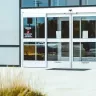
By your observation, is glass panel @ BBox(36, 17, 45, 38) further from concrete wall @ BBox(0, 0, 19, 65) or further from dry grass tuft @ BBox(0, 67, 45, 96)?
→ dry grass tuft @ BBox(0, 67, 45, 96)

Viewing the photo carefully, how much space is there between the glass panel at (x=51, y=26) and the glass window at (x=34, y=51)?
0.64 m

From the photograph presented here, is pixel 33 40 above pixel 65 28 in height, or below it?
below

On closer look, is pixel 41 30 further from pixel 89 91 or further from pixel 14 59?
pixel 89 91

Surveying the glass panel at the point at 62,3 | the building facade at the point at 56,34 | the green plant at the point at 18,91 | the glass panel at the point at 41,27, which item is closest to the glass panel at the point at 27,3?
the building facade at the point at 56,34

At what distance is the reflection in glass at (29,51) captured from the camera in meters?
18.7

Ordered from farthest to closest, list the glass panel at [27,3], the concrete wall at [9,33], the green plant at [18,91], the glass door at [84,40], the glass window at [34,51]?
the concrete wall at [9,33]
the glass panel at [27,3]
the glass window at [34,51]
the glass door at [84,40]
the green plant at [18,91]

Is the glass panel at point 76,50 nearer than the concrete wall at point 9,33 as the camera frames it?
Yes

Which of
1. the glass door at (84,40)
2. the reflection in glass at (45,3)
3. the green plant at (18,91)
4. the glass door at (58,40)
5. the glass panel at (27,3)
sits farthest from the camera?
the glass panel at (27,3)

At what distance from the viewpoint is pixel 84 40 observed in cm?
1820

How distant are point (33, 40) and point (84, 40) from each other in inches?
98.2

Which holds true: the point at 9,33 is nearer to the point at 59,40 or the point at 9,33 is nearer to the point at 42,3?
the point at 42,3

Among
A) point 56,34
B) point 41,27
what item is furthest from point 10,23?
point 56,34

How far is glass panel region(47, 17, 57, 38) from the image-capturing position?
61.0 ft

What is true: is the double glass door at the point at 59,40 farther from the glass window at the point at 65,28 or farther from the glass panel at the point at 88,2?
the glass panel at the point at 88,2
